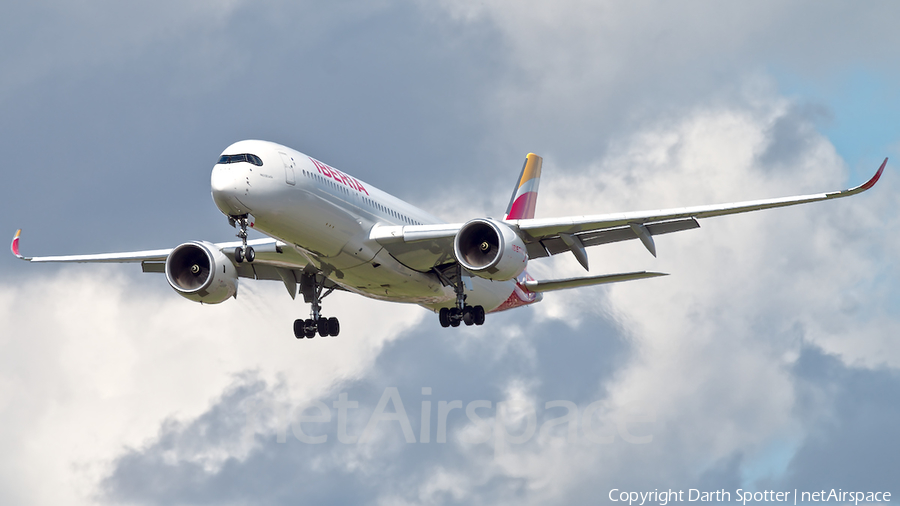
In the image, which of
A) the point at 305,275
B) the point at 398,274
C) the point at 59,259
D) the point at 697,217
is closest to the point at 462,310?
the point at 398,274

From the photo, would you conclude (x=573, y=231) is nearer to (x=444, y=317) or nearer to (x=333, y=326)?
(x=444, y=317)

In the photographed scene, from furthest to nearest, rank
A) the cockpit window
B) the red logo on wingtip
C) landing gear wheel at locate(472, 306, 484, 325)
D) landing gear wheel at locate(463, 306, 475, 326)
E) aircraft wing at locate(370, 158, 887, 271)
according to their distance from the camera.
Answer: landing gear wheel at locate(472, 306, 484, 325), landing gear wheel at locate(463, 306, 475, 326), aircraft wing at locate(370, 158, 887, 271), the cockpit window, the red logo on wingtip

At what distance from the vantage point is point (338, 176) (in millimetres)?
33531

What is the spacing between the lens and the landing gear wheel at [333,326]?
4016 centimetres

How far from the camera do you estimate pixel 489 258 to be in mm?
34250

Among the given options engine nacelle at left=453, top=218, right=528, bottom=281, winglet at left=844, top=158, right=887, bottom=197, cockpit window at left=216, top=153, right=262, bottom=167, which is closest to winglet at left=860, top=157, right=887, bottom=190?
winglet at left=844, top=158, right=887, bottom=197

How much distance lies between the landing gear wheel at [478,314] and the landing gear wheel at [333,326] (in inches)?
215

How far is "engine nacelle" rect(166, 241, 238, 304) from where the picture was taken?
36500mm

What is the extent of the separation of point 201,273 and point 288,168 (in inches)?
301

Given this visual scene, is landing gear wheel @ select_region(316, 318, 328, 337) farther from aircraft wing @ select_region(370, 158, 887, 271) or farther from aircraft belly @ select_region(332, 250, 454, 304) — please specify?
aircraft wing @ select_region(370, 158, 887, 271)

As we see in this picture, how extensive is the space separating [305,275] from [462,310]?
5992 mm

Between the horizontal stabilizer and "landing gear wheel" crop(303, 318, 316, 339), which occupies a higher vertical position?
the horizontal stabilizer

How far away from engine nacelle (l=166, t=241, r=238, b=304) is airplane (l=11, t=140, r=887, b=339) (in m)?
0.04

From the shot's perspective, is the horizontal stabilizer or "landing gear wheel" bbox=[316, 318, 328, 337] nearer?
Answer: the horizontal stabilizer
